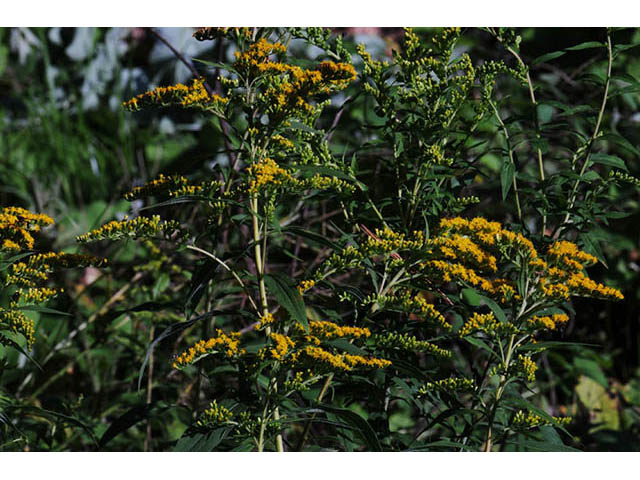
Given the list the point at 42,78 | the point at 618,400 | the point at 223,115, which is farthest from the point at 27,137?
the point at 618,400

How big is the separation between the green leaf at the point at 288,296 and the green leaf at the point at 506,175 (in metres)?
0.55

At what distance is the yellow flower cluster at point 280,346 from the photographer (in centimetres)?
141

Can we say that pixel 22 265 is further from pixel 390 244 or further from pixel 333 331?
pixel 390 244

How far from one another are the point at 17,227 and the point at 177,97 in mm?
487

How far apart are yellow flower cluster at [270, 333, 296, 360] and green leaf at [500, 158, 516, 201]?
1.98 feet

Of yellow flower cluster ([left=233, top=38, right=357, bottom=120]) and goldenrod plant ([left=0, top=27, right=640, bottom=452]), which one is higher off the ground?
yellow flower cluster ([left=233, top=38, right=357, bottom=120])

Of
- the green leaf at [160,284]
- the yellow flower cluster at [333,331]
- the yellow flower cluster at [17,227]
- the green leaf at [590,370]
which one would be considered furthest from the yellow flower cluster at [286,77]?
the green leaf at [590,370]

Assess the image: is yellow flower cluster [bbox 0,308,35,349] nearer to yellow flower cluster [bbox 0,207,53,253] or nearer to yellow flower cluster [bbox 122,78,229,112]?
yellow flower cluster [bbox 0,207,53,253]

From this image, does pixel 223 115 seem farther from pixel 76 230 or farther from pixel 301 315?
pixel 76 230

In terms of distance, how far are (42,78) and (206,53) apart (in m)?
1.76

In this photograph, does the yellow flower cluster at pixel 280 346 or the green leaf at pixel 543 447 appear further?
the green leaf at pixel 543 447

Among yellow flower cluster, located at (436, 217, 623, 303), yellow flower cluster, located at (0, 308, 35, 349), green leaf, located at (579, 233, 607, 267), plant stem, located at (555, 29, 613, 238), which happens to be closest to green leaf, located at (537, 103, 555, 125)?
plant stem, located at (555, 29, 613, 238)

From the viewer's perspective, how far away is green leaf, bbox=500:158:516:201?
5.45ft

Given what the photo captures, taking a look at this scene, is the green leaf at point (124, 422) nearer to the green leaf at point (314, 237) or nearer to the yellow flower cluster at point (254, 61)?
the green leaf at point (314, 237)
